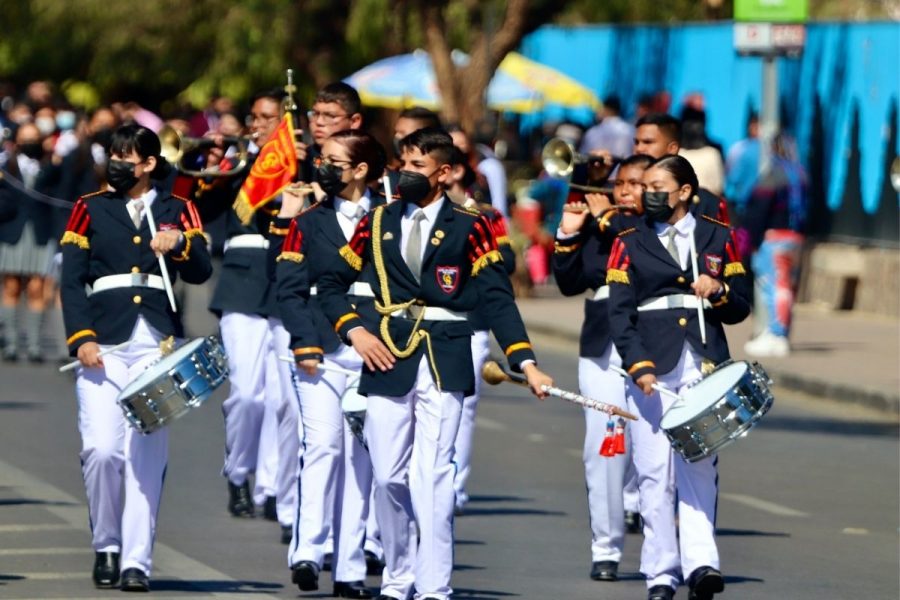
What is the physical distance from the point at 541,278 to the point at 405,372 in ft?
62.6

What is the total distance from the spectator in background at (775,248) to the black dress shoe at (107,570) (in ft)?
38.2

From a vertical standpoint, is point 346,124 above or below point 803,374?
above

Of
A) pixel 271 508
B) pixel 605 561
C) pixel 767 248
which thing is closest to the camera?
pixel 605 561

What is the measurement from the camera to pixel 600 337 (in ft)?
36.2

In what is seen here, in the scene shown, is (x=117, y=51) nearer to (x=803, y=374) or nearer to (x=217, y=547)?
(x=803, y=374)

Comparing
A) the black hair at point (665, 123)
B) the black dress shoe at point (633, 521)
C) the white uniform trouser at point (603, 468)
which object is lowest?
the black dress shoe at point (633, 521)

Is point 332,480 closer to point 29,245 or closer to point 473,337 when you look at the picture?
point 473,337

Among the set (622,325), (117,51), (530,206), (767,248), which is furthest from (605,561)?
(117,51)

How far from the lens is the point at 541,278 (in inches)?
1104

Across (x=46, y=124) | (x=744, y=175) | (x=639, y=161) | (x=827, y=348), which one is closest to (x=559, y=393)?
(x=639, y=161)

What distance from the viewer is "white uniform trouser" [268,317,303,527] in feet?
36.9

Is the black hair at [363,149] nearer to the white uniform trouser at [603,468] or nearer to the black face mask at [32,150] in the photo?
the white uniform trouser at [603,468]

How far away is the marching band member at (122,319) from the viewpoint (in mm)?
9719

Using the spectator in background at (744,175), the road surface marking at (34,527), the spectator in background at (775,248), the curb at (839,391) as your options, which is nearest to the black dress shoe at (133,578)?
the road surface marking at (34,527)
